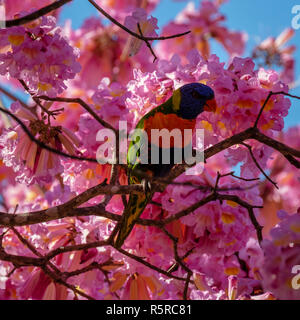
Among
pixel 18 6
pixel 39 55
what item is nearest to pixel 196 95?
pixel 39 55

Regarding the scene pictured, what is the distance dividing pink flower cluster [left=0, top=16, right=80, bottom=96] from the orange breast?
0.35m

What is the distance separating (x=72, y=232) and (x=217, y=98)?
86cm

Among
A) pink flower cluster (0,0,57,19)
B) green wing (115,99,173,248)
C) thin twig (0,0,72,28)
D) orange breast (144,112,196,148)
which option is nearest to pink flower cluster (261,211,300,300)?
green wing (115,99,173,248)

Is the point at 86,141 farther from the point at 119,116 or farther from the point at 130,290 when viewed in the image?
the point at 130,290

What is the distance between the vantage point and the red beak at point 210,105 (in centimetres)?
168

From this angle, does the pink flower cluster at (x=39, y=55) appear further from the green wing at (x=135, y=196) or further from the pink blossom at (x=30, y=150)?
the green wing at (x=135, y=196)

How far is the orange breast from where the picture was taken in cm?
167

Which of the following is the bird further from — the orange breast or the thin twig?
the thin twig

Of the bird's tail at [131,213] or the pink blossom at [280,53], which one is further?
the pink blossom at [280,53]

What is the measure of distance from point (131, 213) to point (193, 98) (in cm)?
50

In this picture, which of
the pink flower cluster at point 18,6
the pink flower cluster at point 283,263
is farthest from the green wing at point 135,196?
the pink flower cluster at point 18,6

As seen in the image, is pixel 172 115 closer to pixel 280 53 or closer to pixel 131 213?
pixel 131 213

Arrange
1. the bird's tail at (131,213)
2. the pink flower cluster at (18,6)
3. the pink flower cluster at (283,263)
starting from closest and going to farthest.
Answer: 1. the pink flower cluster at (283,263)
2. the bird's tail at (131,213)
3. the pink flower cluster at (18,6)

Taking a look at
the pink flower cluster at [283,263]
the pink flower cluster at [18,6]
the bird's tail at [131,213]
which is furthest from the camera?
the pink flower cluster at [18,6]
